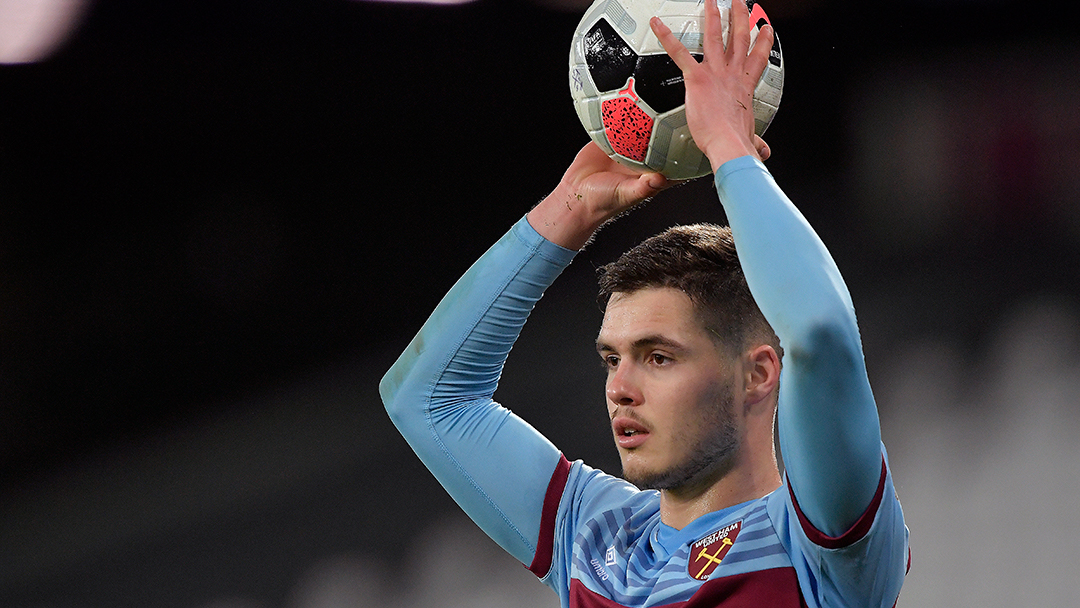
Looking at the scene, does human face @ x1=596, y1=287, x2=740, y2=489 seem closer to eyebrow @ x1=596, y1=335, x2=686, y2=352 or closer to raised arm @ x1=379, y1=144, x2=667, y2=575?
eyebrow @ x1=596, y1=335, x2=686, y2=352

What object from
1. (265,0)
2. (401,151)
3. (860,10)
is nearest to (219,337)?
(401,151)

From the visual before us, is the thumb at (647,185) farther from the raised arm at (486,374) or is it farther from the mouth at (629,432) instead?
the mouth at (629,432)

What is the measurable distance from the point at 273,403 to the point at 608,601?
2534 millimetres

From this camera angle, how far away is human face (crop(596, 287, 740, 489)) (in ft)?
5.21

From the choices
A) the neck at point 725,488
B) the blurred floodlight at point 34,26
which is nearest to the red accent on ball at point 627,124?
the neck at point 725,488

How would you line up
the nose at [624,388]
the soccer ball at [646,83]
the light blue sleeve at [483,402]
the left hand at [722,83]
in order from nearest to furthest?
the left hand at [722,83], the soccer ball at [646,83], the nose at [624,388], the light blue sleeve at [483,402]

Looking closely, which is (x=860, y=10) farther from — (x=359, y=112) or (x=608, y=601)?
(x=608, y=601)

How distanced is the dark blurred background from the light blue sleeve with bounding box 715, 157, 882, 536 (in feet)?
8.37

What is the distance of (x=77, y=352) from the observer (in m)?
3.78

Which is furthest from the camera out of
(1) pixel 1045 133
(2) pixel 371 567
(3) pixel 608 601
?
(1) pixel 1045 133

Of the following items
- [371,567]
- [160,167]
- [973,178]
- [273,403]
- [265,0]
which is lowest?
[371,567]

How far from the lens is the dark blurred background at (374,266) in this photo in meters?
3.66

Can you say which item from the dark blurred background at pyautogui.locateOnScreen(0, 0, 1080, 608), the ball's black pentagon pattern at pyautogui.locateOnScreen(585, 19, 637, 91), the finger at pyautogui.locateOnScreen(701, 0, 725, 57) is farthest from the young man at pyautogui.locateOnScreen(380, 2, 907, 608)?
the dark blurred background at pyautogui.locateOnScreen(0, 0, 1080, 608)

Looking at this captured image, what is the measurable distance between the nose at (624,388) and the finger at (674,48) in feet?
1.57
